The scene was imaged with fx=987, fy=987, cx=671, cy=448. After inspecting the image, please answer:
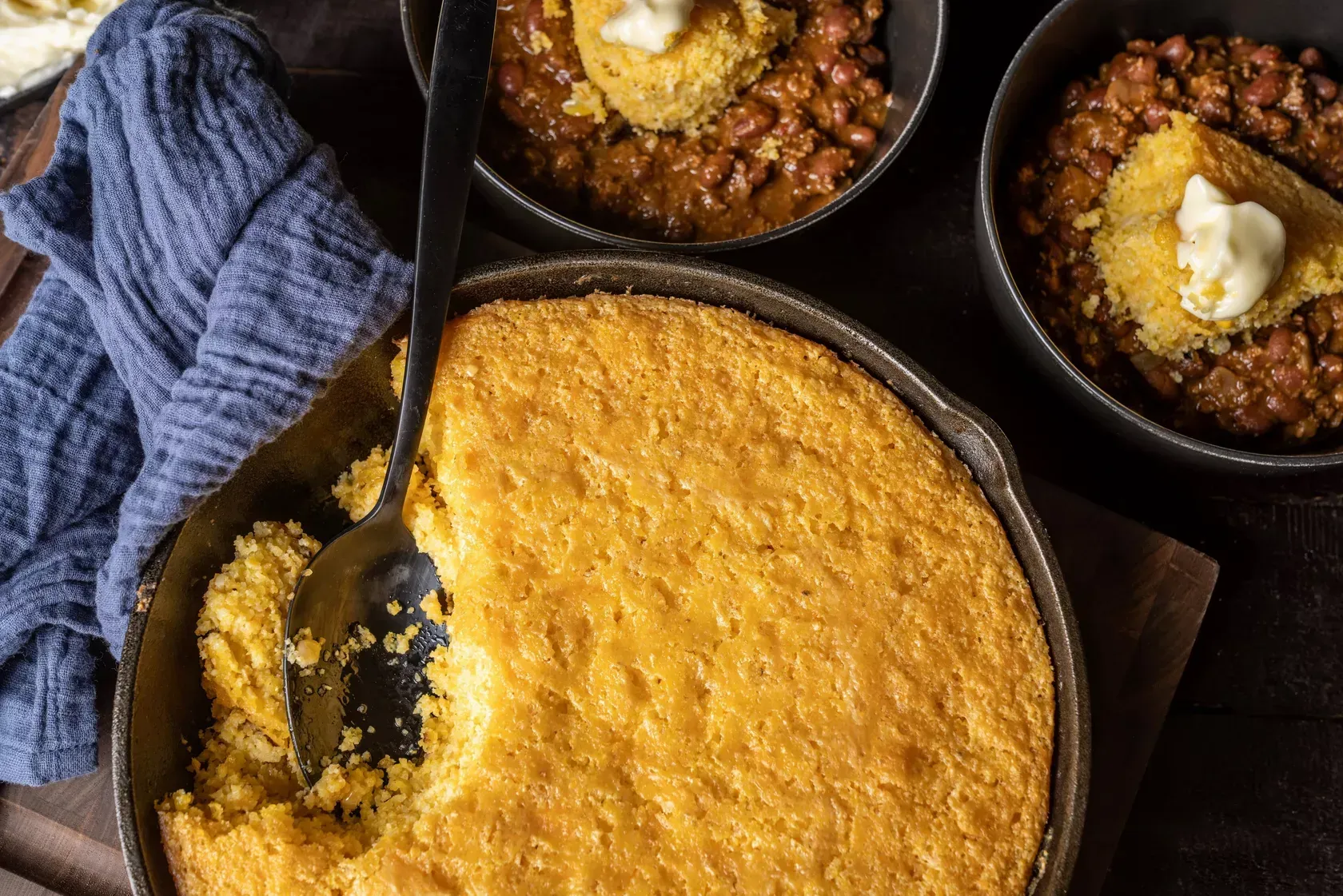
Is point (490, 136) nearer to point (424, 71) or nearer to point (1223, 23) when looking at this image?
point (424, 71)

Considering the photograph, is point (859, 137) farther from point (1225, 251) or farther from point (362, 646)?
point (362, 646)

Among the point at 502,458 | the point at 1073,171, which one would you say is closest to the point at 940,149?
the point at 1073,171

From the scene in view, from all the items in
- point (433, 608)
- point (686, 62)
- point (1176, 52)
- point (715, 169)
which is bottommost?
point (433, 608)

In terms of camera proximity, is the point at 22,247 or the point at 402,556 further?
the point at 22,247

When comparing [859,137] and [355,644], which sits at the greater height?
[859,137]

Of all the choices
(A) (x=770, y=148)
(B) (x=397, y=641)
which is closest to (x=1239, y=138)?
(A) (x=770, y=148)

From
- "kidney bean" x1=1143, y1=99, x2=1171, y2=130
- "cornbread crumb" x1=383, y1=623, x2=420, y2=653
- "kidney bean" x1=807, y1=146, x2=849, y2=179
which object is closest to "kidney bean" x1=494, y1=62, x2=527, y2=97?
"kidney bean" x1=807, y1=146, x2=849, y2=179

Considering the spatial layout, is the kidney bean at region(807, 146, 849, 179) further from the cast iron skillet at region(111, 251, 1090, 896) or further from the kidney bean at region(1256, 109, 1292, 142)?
the kidney bean at region(1256, 109, 1292, 142)

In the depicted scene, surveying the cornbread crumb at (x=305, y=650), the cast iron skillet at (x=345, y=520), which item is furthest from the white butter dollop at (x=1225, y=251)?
the cornbread crumb at (x=305, y=650)
